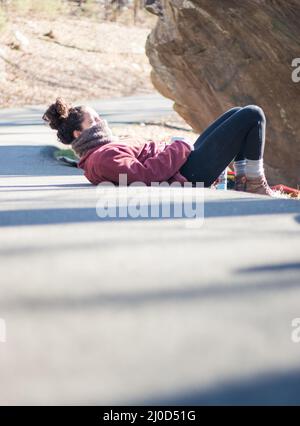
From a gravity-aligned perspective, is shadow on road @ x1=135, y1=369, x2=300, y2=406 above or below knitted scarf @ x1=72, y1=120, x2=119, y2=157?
below

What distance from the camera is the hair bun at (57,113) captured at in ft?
17.9

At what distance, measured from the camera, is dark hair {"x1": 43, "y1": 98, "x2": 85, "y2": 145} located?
5.46m

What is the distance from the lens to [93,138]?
5.29 m

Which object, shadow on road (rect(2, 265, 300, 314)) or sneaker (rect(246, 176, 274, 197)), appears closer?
shadow on road (rect(2, 265, 300, 314))

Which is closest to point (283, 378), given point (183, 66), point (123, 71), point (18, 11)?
point (183, 66)

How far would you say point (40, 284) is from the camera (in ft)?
7.98

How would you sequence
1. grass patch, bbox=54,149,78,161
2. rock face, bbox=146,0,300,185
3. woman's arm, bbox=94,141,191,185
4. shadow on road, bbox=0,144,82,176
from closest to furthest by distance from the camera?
woman's arm, bbox=94,141,191,185, shadow on road, bbox=0,144,82,176, rock face, bbox=146,0,300,185, grass patch, bbox=54,149,78,161

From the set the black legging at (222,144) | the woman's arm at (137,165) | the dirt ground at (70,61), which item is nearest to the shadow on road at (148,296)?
the woman's arm at (137,165)

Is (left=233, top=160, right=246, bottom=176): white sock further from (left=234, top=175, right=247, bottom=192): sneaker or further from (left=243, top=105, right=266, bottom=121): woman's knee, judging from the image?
(left=243, top=105, right=266, bottom=121): woman's knee

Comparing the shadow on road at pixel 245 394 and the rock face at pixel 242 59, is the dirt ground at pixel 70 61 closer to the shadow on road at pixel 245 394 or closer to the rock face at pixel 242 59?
the rock face at pixel 242 59

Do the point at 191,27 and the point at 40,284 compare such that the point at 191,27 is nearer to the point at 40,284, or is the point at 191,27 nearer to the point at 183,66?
the point at 183,66

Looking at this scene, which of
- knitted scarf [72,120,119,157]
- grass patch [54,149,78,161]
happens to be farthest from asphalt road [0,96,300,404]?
grass patch [54,149,78,161]

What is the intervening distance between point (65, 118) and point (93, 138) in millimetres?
341

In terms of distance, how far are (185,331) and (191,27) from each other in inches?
256
